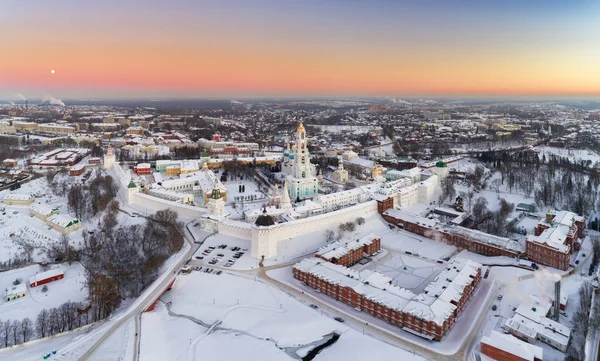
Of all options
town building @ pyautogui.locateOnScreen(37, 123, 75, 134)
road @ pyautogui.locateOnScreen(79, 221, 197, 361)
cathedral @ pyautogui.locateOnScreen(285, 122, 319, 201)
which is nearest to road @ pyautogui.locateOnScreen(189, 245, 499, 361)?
road @ pyautogui.locateOnScreen(79, 221, 197, 361)

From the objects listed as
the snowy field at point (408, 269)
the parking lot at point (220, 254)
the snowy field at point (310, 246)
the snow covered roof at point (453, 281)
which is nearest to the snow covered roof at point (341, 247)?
the snowy field at point (408, 269)

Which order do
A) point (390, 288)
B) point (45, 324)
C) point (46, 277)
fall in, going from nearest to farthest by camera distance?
point (45, 324), point (390, 288), point (46, 277)

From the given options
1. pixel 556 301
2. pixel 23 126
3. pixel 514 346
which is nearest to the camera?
pixel 514 346

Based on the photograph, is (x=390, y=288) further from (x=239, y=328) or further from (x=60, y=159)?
(x=60, y=159)

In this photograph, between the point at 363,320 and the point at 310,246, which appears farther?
the point at 310,246

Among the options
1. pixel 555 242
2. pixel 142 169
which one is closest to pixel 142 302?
pixel 555 242

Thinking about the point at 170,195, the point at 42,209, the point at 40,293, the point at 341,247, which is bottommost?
the point at 40,293

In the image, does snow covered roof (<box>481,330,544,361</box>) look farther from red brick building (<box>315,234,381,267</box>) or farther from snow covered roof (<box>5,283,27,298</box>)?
snow covered roof (<box>5,283,27,298</box>)
